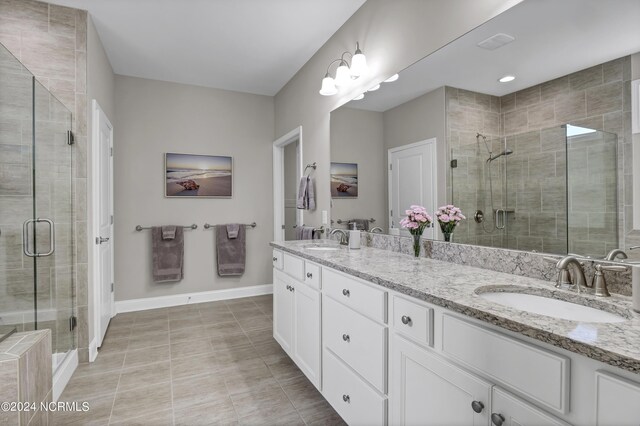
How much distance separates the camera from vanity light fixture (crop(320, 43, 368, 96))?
7.91 ft

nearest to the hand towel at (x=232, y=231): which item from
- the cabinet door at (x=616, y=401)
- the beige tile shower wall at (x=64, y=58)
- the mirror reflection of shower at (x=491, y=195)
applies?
the beige tile shower wall at (x=64, y=58)

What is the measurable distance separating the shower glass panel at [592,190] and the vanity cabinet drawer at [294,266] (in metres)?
1.43

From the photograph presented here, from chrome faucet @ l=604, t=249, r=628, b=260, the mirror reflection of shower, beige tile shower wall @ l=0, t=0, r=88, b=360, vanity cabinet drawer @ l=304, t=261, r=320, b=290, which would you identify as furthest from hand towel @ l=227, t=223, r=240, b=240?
chrome faucet @ l=604, t=249, r=628, b=260

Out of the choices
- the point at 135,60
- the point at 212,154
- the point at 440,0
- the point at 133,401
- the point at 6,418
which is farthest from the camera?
the point at 212,154

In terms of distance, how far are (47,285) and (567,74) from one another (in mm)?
3160

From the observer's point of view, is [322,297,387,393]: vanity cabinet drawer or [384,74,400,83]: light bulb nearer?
[322,297,387,393]: vanity cabinet drawer

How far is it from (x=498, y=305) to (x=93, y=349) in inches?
115

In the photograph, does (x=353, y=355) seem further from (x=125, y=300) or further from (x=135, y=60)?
(x=135, y=60)

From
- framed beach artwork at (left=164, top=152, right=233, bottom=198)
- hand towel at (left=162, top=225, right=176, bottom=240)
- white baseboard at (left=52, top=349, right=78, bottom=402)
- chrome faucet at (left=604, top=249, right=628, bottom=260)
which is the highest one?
framed beach artwork at (left=164, top=152, right=233, bottom=198)

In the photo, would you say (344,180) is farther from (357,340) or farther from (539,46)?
(539,46)

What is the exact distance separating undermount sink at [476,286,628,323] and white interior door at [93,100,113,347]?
2846 mm

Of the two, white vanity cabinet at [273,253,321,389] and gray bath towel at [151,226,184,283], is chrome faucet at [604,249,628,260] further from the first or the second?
gray bath towel at [151,226,184,283]

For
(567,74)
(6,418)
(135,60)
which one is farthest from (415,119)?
(135,60)

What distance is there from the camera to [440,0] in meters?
1.83
